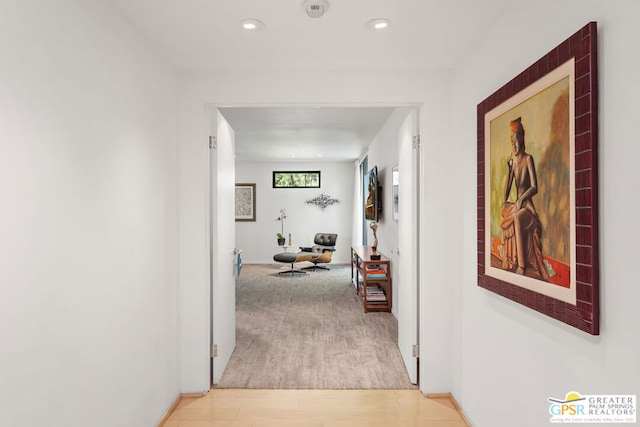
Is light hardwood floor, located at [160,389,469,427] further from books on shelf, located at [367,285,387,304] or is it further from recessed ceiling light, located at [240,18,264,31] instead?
recessed ceiling light, located at [240,18,264,31]

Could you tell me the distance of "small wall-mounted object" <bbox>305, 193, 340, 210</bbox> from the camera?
9.55 m

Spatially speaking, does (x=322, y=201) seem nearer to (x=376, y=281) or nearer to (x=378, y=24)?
(x=376, y=281)

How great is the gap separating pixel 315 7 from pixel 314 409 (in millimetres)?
2529

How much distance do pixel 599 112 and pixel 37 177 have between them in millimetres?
1994

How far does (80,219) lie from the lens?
1663 millimetres

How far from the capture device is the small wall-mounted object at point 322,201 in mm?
9547

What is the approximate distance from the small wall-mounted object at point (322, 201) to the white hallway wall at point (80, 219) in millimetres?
7047

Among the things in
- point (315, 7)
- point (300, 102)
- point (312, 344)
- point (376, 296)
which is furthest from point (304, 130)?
point (315, 7)

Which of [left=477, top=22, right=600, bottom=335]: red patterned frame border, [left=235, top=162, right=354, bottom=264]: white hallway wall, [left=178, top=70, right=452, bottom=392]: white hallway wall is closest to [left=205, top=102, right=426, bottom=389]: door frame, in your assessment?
[left=178, top=70, right=452, bottom=392]: white hallway wall

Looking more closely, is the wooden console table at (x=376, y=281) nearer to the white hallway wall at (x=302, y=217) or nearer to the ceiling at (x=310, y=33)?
the ceiling at (x=310, y=33)

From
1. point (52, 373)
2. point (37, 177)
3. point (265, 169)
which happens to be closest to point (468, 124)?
point (37, 177)

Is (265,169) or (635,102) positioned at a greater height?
(265,169)

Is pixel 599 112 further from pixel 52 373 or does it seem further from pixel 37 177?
pixel 52 373

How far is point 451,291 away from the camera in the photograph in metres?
2.83
